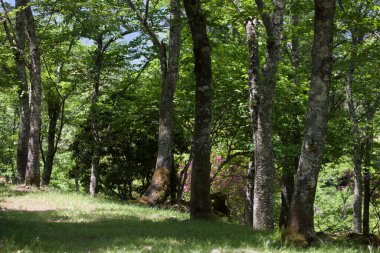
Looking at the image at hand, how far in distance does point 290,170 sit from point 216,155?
→ 9089 mm

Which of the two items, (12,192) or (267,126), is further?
(12,192)

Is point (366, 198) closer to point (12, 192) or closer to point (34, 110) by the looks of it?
point (34, 110)

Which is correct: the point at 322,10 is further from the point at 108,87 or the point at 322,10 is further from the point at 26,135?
the point at 108,87

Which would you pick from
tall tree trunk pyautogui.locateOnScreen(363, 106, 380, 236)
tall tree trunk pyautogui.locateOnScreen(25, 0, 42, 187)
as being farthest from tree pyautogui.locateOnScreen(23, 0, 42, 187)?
tall tree trunk pyautogui.locateOnScreen(363, 106, 380, 236)

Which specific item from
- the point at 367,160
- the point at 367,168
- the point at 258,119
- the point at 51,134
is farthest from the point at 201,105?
the point at 51,134

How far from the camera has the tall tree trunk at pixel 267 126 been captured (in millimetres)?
11656

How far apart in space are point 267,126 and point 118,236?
19.3ft

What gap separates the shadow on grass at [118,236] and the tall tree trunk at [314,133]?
769 mm

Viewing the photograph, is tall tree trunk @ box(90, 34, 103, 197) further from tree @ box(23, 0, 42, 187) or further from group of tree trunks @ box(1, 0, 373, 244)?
tree @ box(23, 0, 42, 187)

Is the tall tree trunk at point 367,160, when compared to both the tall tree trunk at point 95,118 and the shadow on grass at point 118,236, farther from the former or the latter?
the tall tree trunk at point 95,118

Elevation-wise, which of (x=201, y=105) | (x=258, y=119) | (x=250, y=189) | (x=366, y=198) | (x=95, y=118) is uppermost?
(x=95, y=118)

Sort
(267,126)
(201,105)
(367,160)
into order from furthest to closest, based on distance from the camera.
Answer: (367,160), (267,126), (201,105)

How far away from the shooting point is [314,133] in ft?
23.5

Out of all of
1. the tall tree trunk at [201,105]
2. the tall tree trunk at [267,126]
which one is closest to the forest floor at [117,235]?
the tall tree trunk at [201,105]
